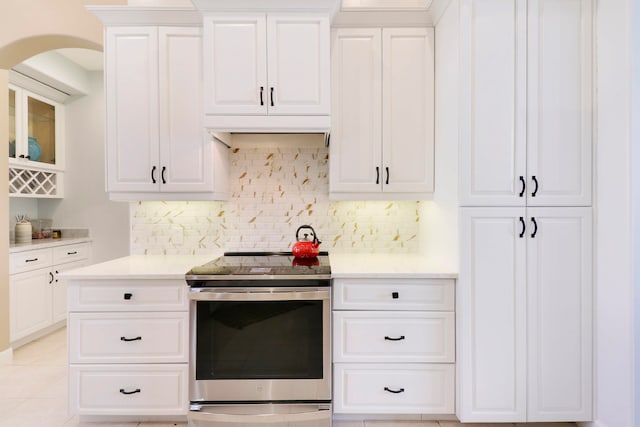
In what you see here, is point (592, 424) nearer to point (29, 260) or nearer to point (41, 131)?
point (29, 260)

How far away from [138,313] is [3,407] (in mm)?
1225

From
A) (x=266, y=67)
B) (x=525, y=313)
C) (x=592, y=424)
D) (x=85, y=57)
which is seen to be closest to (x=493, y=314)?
(x=525, y=313)

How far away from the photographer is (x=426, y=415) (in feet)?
7.47

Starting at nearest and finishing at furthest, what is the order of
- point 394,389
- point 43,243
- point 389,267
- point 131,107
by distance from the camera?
point 394,389 → point 389,267 → point 131,107 → point 43,243

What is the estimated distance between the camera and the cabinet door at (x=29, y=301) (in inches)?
137

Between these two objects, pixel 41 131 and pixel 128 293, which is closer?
pixel 128 293

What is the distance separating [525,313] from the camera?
2.10 meters

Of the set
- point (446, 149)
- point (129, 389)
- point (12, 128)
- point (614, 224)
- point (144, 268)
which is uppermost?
point (12, 128)

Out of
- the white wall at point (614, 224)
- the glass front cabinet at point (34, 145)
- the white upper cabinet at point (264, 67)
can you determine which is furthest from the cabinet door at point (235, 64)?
the glass front cabinet at point (34, 145)

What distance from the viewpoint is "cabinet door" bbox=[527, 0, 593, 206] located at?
82.0 inches

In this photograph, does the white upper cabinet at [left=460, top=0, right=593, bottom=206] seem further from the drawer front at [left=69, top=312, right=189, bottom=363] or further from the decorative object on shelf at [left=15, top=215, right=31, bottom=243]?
the decorative object on shelf at [left=15, top=215, right=31, bottom=243]

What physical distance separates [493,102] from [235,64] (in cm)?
143

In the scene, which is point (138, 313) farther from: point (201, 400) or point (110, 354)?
point (201, 400)

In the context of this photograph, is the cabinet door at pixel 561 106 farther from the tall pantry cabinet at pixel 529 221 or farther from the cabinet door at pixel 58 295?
the cabinet door at pixel 58 295
